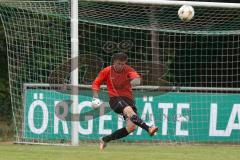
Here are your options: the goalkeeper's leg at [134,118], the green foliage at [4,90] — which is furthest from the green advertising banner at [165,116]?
the green foliage at [4,90]

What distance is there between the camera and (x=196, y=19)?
58.8 ft

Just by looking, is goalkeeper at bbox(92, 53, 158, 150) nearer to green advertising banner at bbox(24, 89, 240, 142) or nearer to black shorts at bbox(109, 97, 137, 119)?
black shorts at bbox(109, 97, 137, 119)

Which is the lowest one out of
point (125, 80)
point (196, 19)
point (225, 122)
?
point (225, 122)

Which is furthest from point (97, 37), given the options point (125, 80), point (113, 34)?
point (125, 80)

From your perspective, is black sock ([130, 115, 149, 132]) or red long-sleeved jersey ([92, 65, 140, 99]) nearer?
black sock ([130, 115, 149, 132])

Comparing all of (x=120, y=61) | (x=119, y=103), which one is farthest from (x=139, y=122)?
(x=120, y=61)

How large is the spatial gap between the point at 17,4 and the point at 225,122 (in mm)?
5450

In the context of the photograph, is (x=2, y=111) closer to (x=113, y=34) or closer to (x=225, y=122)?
(x=113, y=34)

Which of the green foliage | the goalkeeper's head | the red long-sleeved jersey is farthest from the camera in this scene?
the green foliage

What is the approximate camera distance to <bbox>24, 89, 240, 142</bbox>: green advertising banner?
641 inches

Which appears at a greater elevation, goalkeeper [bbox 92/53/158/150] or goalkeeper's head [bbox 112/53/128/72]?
goalkeeper's head [bbox 112/53/128/72]

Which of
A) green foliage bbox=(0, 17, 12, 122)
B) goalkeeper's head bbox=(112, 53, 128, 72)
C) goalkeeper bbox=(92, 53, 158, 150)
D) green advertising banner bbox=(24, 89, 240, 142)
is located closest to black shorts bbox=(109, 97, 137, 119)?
goalkeeper bbox=(92, 53, 158, 150)

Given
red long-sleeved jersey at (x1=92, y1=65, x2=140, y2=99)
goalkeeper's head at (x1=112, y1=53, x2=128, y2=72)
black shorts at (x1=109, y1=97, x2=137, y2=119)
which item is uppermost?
goalkeeper's head at (x1=112, y1=53, x2=128, y2=72)

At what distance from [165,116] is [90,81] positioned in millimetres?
2355
